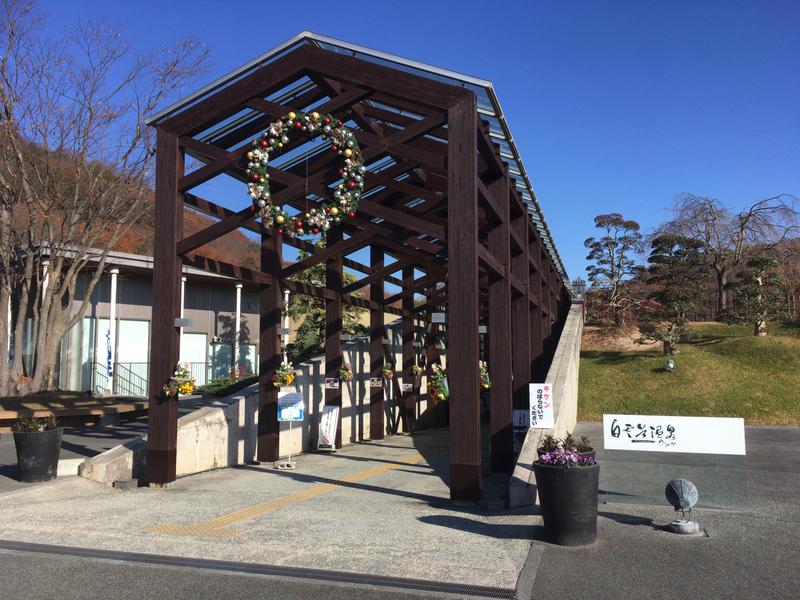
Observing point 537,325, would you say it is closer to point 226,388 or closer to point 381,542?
point 381,542

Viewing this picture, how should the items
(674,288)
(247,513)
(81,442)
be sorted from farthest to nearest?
(674,288), (81,442), (247,513)

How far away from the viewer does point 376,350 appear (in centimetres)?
1741

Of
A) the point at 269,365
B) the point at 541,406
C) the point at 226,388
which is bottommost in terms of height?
the point at 226,388

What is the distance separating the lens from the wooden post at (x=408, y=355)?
19.2 m

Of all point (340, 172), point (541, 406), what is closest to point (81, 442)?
point (340, 172)

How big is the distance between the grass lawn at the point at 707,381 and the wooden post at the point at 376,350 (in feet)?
27.6

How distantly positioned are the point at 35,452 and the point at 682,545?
920cm

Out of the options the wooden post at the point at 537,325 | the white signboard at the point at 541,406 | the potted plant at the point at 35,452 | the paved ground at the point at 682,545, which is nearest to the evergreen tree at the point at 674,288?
the wooden post at the point at 537,325

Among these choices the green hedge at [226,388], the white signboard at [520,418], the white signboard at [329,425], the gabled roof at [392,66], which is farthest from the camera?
the green hedge at [226,388]

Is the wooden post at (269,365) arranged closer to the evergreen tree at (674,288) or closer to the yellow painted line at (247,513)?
the yellow painted line at (247,513)

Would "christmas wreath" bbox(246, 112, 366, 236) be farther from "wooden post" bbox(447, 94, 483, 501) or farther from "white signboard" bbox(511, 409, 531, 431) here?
"white signboard" bbox(511, 409, 531, 431)

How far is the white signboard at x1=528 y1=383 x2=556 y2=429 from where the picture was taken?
10.2 metres

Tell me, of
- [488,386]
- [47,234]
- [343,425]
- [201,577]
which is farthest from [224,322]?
[201,577]

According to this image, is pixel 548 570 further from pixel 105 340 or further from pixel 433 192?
pixel 105 340
